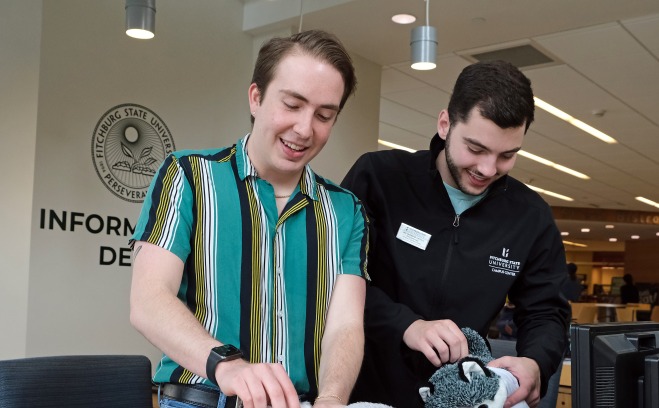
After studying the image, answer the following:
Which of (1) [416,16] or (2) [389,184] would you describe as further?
(1) [416,16]

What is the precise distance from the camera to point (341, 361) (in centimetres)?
130

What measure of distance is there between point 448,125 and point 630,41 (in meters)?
4.35

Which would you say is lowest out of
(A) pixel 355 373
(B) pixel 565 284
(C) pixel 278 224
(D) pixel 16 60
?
(A) pixel 355 373

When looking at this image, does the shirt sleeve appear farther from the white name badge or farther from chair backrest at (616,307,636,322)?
chair backrest at (616,307,636,322)

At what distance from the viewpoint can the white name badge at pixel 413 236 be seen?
1771 mm

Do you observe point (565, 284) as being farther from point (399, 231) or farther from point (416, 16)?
point (416, 16)

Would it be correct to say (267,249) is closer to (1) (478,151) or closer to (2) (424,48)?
(1) (478,151)

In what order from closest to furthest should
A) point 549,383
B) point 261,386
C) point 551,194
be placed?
point 261,386 < point 549,383 < point 551,194

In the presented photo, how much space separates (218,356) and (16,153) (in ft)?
12.1

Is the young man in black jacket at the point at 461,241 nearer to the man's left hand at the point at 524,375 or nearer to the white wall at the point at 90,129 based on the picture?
→ the man's left hand at the point at 524,375

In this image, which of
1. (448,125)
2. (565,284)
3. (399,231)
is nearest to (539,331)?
(565,284)

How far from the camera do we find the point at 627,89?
264 inches

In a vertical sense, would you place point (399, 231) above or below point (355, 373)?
above

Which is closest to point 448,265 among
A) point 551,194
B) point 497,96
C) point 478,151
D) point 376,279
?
point 376,279
